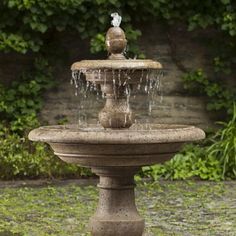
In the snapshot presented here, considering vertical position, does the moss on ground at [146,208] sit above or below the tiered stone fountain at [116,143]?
below

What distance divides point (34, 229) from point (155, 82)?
14.5ft

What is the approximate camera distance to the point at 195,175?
32.4 ft

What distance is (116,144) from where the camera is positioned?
5.20 m

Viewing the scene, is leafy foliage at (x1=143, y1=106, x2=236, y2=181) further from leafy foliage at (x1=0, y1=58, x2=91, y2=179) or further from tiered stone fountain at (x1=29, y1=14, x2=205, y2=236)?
tiered stone fountain at (x1=29, y1=14, x2=205, y2=236)

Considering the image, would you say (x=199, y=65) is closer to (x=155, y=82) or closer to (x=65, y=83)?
(x=155, y=82)

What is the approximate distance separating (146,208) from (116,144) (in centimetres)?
288

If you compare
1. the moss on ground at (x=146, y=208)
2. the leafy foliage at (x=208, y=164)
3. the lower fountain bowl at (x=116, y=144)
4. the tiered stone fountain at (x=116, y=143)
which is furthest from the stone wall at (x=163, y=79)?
the lower fountain bowl at (x=116, y=144)

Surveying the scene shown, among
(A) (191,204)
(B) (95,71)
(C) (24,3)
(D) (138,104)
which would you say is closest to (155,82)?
(D) (138,104)

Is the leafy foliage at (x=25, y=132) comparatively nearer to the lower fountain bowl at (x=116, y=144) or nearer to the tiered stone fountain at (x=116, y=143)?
the tiered stone fountain at (x=116, y=143)

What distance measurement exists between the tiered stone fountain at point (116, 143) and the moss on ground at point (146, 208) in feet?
3.60

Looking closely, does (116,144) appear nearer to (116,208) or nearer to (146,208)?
(116,208)

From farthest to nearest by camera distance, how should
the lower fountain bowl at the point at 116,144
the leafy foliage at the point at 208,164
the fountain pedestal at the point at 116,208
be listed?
the leafy foliage at the point at 208,164, the fountain pedestal at the point at 116,208, the lower fountain bowl at the point at 116,144

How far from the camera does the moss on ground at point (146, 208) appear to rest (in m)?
6.90

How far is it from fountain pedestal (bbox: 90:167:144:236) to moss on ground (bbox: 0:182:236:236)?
1.06 metres
